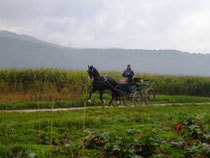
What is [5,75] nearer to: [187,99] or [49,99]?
[49,99]

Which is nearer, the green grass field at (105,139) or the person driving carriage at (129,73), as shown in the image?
the green grass field at (105,139)

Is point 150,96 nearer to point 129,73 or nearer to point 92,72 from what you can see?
point 129,73

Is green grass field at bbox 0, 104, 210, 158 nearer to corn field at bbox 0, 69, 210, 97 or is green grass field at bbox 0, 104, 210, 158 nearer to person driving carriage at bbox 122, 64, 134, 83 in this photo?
person driving carriage at bbox 122, 64, 134, 83

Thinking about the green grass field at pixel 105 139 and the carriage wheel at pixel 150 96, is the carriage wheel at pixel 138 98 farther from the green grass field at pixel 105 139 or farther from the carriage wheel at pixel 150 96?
the green grass field at pixel 105 139

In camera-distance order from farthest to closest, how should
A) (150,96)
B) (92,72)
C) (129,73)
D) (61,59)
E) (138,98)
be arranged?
(61,59), (150,96), (138,98), (129,73), (92,72)

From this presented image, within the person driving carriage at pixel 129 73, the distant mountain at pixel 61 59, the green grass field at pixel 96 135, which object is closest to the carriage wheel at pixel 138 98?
the person driving carriage at pixel 129 73

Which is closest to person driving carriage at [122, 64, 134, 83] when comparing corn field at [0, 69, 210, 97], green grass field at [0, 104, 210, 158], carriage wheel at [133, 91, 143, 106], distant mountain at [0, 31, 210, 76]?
carriage wheel at [133, 91, 143, 106]

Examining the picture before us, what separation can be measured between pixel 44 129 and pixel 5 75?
469 inches

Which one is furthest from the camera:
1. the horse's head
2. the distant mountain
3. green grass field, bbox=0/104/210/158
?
the distant mountain

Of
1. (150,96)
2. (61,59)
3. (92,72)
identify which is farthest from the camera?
(61,59)

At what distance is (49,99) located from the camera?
1427 cm

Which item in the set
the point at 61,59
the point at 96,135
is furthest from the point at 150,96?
the point at 61,59

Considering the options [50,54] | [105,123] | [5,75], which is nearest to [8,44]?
[50,54]

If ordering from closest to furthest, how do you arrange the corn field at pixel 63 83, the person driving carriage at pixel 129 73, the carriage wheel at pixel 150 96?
the person driving carriage at pixel 129 73
the carriage wheel at pixel 150 96
the corn field at pixel 63 83
